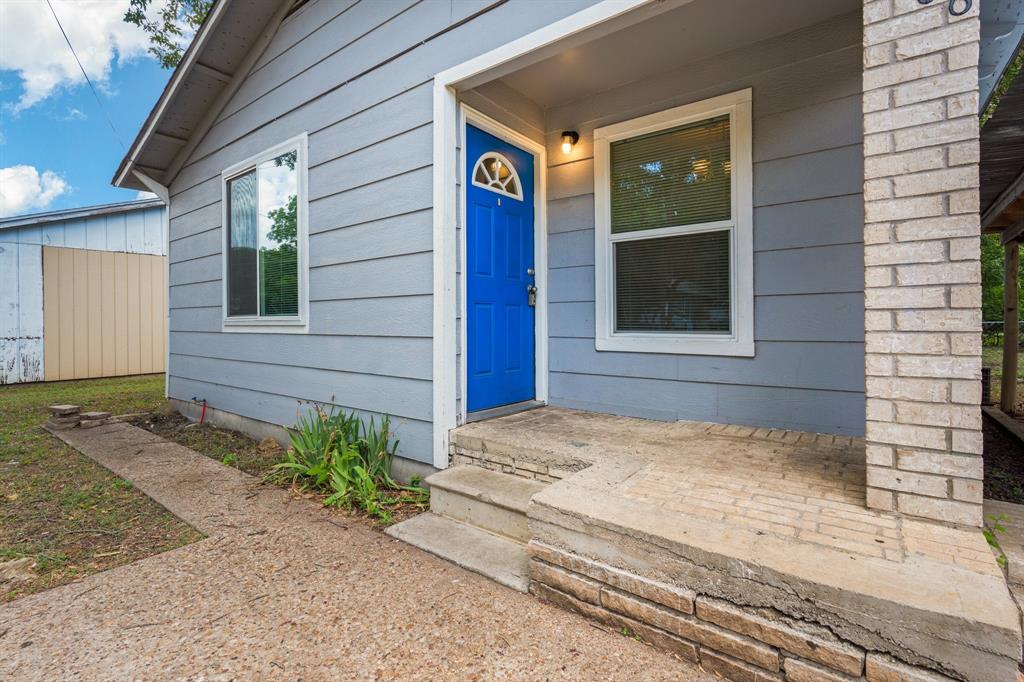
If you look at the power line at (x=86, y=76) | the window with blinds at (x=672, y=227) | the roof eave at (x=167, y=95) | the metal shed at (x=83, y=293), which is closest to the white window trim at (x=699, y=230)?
the window with blinds at (x=672, y=227)

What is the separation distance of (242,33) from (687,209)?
14.0 feet

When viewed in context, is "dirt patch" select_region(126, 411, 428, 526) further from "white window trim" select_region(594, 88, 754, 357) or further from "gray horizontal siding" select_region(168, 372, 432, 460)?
"white window trim" select_region(594, 88, 754, 357)

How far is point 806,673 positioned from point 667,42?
3190mm

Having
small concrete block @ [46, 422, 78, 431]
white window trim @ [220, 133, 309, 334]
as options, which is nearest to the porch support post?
white window trim @ [220, 133, 309, 334]

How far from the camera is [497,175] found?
11.5 feet

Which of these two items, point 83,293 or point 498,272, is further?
point 83,293

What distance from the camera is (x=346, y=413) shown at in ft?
12.3

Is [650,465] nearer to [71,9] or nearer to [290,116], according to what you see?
[290,116]

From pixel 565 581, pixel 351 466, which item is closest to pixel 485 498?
pixel 565 581

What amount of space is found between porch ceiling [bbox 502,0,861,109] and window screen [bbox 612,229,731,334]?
1130 mm

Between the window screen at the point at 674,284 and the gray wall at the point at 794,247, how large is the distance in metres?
0.21

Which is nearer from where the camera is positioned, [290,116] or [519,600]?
[519,600]

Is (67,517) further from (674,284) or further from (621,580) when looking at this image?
(674,284)

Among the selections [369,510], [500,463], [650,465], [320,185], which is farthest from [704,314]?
[320,185]
